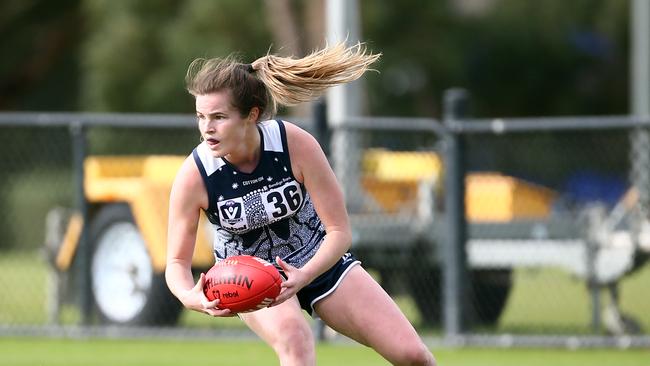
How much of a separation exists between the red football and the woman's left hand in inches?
1.0

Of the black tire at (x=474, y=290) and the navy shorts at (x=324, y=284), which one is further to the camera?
the black tire at (x=474, y=290)

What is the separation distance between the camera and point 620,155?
21.1 metres

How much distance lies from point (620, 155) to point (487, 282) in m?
10.3

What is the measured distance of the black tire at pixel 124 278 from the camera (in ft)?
38.0

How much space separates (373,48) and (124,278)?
18561mm

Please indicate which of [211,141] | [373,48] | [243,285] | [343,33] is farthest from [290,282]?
[373,48]

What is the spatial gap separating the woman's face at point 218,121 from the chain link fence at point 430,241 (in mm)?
4979

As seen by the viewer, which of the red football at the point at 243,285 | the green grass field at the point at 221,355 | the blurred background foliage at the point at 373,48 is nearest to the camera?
the red football at the point at 243,285

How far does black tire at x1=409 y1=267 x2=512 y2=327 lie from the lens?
11328 millimetres

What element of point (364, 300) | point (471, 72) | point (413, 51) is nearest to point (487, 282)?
point (364, 300)

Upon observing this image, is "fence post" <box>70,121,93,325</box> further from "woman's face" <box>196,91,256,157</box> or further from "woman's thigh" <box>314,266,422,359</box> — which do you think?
"woman's face" <box>196,91,256,157</box>

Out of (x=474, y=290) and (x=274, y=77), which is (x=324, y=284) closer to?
(x=274, y=77)

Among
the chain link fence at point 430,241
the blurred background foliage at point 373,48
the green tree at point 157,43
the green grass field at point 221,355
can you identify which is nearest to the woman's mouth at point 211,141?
the green grass field at point 221,355

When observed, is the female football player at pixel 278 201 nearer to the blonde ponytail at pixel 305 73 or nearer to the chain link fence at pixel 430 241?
the blonde ponytail at pixel 305 73
